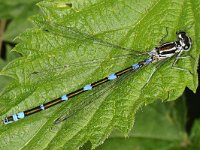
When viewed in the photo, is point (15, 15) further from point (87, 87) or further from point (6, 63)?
point (87, 87)

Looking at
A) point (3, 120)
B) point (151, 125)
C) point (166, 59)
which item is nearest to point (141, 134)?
point (151, 125)

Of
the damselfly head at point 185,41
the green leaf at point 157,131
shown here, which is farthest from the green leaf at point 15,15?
the damselfly head at point 185,41

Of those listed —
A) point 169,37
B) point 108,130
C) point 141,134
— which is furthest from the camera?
point 141,134

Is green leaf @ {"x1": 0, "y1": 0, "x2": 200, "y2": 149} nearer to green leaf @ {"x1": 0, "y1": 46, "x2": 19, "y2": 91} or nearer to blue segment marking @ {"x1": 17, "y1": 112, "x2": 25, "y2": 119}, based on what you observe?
blue segment marking @ {"x1": 17, "y1": 112, "x2": 25, "y2": 119}

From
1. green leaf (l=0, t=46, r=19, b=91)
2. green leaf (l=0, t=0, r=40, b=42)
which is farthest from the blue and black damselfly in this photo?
green leaf (l=0, t=0, r=40, b=42)

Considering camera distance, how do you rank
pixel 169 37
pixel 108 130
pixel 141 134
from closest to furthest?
pixel 108 130 < pixel 169 37 < pixel 141 134

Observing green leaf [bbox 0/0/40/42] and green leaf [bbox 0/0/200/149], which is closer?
green leaf [bbox 0/0/200/149]

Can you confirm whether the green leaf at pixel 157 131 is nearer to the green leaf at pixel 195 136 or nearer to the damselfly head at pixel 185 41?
the green leaf at pixel 195 136

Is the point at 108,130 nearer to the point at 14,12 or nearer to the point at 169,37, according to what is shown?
the point at 169,37
